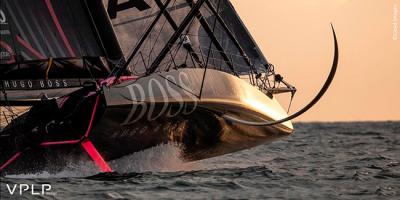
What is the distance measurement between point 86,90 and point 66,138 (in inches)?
41.3

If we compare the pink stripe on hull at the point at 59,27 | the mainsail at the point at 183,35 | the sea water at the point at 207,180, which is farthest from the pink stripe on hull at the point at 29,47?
the mainsail at the point at 183,35

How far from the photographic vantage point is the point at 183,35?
50.6 feet

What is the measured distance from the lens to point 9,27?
13898 millimetres

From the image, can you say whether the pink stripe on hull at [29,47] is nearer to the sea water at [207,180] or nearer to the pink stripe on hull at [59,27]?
the pink stripe on hull at [59,27]

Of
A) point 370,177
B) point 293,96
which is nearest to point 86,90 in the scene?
point 370,177

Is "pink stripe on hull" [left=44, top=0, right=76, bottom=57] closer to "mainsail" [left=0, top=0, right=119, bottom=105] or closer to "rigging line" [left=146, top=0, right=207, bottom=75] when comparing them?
"mainsail" [left=0, top=0, right=119, bottom=105]

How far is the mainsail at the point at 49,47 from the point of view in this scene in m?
13.4

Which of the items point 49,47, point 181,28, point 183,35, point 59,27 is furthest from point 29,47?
point 181,28

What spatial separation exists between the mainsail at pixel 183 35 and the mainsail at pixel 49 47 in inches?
62.2

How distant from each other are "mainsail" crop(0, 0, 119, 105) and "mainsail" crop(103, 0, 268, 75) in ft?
5.18

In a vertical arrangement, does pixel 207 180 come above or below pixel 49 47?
below

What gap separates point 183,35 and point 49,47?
2810 mm

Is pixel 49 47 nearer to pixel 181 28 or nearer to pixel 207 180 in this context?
pixel 181 28

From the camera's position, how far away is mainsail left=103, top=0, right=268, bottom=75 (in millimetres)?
16875
